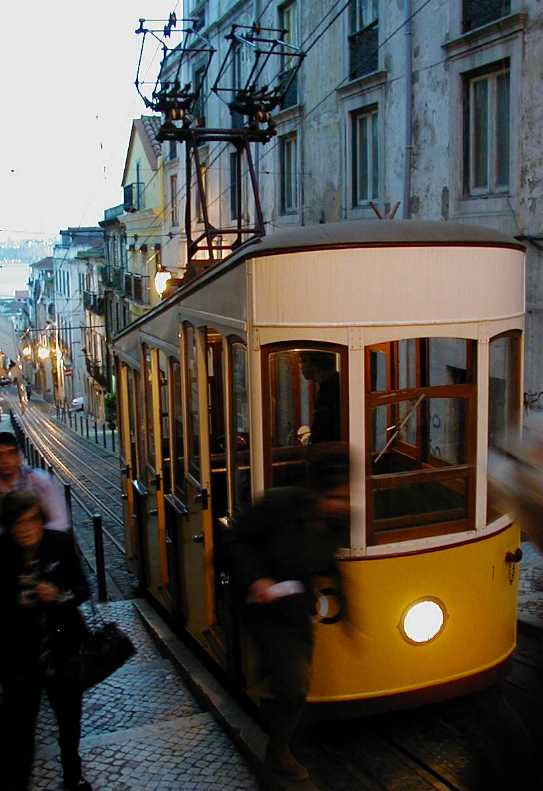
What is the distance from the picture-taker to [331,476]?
4496 millimetres

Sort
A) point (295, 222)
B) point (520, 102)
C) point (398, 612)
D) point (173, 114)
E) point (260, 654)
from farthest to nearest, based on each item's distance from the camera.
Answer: point (295, 222)
point (173, 114)
point (520, 102)
point (398, 612)
point (260, 654)

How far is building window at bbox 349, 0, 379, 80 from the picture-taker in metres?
14.7

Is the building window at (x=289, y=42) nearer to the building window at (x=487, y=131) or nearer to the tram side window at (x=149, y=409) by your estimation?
the building window at (x=487, y=131)

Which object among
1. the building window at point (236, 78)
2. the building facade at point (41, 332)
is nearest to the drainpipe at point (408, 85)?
the building window at point (236, 78)

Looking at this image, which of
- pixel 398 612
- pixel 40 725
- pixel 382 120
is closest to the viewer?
pixel 398 612

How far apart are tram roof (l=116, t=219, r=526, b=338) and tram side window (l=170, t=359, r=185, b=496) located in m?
1.64

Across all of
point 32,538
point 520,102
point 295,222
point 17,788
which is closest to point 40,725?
point 17,788

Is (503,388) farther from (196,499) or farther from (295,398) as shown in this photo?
(196,499)

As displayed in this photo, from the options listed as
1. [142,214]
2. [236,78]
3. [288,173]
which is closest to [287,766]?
[288,173]

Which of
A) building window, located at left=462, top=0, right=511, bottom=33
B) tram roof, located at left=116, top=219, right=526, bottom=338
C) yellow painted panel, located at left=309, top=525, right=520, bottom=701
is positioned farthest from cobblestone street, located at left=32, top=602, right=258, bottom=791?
building window, located at left=462, top=0, right=511, bottom=33

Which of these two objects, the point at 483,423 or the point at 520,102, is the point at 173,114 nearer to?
the point at 520,102

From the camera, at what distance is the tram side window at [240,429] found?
4.95m

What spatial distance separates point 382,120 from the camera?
14.4m

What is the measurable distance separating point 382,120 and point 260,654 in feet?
38.7
